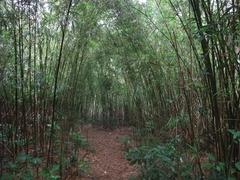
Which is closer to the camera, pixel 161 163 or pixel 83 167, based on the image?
pixel 161 163

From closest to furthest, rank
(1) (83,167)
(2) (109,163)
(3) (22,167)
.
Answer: (3) (22,167) → (1) (83,167) → (2) (109,163)

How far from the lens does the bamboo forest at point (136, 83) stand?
216cm

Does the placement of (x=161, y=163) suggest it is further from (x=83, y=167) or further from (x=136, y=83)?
(x=136, y=83)

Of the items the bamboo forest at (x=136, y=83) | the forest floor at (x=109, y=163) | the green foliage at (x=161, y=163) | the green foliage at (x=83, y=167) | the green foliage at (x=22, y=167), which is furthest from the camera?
the forest floor at (x=109, y=163)

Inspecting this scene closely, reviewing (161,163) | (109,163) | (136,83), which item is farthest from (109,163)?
(161,163)

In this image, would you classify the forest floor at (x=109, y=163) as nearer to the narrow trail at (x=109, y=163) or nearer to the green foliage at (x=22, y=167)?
the narrow trail at (x=109, y=163)

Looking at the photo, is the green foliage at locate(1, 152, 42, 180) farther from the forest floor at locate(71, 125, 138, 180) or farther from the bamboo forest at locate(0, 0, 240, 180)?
the forest floor at locate(71, 125, 138, 180)

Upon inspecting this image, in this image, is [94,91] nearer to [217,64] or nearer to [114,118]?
[114,118]

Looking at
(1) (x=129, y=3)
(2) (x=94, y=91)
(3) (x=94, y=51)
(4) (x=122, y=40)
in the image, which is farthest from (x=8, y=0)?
(2) (x=94, y=91)

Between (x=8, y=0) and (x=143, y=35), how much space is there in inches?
76.3

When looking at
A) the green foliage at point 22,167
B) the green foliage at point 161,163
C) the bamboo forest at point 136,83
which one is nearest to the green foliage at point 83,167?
the bamboo forest at point 136,83

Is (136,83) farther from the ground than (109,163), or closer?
farther from the ground

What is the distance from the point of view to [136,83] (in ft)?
16.0

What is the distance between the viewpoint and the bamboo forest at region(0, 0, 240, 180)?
7.07 feet
